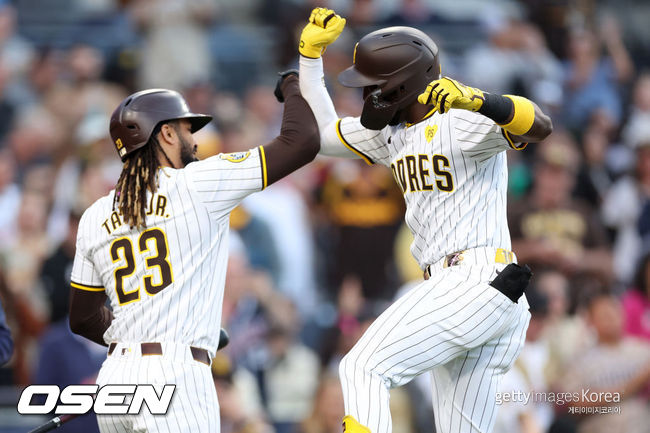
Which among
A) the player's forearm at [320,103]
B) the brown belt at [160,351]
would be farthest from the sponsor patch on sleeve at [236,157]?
the brown belt at [160,351]

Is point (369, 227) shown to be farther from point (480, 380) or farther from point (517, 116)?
point (517, 116)

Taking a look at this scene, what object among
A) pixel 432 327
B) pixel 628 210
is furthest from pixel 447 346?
pixel 628 210

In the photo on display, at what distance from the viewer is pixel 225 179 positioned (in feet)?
16.7

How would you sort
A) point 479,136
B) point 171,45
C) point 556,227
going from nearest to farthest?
point 479,136
point 556,227
point 171,45

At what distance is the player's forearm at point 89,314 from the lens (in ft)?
17.6

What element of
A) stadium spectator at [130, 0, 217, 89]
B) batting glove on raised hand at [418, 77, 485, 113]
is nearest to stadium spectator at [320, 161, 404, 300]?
stadium spectator at [130, 0, 217, 89]

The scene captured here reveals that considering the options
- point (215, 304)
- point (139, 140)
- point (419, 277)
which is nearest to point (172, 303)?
point (215, 304)

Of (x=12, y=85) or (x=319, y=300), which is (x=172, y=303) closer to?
(x=319, y=300)

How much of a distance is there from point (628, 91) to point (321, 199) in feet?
15.8

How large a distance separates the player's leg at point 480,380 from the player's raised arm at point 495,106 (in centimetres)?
86

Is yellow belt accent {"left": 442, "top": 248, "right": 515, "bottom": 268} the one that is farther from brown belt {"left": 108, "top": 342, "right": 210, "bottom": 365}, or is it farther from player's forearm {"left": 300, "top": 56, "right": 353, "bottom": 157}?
brown belt {"left": 108, "top": 342, "right": 210, "bottom": 365}

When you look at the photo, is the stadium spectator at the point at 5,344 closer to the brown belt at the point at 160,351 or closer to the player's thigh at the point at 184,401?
the brown belt at the point at 160,351

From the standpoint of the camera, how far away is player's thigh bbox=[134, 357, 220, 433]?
4.81 meters

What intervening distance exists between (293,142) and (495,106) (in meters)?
1.09
